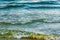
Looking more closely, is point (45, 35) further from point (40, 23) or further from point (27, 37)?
point (40, 23)

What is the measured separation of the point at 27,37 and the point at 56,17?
2390mm

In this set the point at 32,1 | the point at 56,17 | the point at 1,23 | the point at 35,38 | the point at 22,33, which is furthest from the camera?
the point at 32,1

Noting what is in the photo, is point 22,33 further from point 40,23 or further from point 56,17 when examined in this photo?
point 56,17

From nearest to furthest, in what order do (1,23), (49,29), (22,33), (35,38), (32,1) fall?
(35,38) → (22,33) → (49,29) → (1,23) → (32,1)

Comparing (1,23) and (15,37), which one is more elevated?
(1,23)

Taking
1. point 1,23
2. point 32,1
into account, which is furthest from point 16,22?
point 32,1

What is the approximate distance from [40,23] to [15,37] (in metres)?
1.47

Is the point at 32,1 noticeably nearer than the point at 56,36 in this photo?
No

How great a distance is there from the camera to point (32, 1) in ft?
34.8

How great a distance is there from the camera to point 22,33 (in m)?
4.50

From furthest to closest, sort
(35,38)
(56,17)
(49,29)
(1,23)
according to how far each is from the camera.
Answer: (56,17) < (1,23) < (49,29) < (35,38)

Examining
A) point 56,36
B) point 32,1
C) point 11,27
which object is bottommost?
point 56,36

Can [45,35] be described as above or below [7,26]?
below

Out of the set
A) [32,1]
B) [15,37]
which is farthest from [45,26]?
[32,1]
